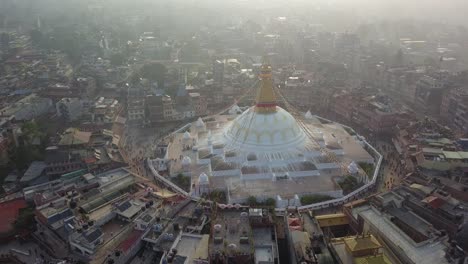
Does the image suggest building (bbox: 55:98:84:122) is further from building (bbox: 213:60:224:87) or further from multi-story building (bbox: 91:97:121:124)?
building (bbox: 213:60:224:87)

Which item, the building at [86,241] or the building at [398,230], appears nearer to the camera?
the building at [398,230]

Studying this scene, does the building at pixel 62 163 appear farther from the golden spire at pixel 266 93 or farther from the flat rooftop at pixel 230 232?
the golden spire at pixel 266 93

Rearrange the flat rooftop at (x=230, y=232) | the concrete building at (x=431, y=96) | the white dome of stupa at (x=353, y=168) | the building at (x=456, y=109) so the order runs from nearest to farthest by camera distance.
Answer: the flat rooftop at (x=230, y=232), the white dome of stupa at (x=353, y=168), the building at (x=456, y=109), the concrete building at (x=431, y=96)

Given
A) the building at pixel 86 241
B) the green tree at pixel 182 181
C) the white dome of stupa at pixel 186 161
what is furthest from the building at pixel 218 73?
the building at pixel 86 241

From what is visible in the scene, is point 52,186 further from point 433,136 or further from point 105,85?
point 433,136

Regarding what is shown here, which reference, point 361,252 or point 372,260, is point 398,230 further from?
point 372,260

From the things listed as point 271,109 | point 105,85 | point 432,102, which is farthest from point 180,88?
point 432,102
